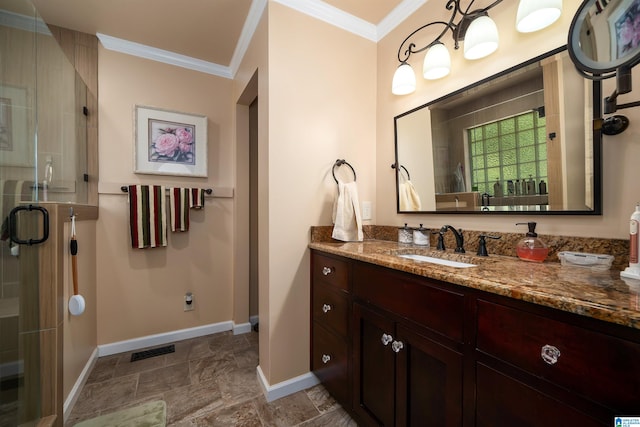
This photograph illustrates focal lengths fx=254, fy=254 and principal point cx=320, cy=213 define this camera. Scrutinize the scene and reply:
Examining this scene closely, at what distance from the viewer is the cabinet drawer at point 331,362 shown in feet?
4.69

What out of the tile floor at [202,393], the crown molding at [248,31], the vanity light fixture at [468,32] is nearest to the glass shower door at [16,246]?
the tile floor at [202,393]

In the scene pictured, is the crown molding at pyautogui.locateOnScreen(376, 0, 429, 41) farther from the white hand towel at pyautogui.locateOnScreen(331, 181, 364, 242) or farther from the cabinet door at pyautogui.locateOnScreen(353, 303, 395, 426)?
the cabinet door at pyautogui.locateOnScreen(353, 303, 395, 426)

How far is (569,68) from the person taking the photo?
1.04 metres

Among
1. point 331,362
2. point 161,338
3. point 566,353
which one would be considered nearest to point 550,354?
point 566,353

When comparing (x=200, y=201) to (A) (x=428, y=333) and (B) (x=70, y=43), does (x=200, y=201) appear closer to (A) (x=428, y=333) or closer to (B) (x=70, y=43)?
(B) (x=70, y=43)

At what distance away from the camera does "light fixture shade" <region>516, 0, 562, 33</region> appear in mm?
1040

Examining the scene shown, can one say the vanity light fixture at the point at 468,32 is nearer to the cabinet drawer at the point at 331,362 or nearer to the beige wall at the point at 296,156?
the beige wall at the point at 296,156

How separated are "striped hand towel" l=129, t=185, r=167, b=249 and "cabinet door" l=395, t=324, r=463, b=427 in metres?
2.09

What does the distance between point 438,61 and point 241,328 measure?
8.85ft

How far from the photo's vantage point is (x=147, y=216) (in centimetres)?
217

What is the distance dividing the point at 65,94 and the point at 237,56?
130 cm

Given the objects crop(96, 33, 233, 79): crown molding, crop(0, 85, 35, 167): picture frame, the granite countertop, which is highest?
crop(96, 33, 233, 79): crown molding

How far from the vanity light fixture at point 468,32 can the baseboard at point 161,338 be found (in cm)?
261

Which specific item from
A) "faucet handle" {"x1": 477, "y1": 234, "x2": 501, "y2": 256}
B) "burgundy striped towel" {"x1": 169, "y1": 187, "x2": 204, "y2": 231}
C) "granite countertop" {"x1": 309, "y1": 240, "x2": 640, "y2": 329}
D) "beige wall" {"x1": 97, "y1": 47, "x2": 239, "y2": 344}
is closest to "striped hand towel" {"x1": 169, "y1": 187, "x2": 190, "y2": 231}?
"burgundy striped towel" {"x1": 169, "y1": 187, "x2": 204, "y2": 231}
